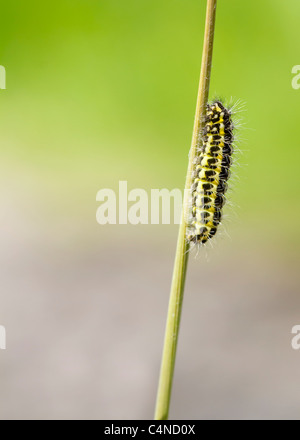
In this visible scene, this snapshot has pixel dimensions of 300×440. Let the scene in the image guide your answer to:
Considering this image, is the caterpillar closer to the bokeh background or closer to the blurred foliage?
the bokeh background

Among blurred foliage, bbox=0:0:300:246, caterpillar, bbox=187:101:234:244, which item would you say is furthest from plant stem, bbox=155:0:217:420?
blurred foliage, bbox=0:0:300:246

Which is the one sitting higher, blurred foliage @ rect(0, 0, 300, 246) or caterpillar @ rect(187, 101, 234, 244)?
blurred foliage @ rect(0, 0, 300, 246)

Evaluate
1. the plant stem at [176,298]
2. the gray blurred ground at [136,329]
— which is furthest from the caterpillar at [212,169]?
the gray blurred ground at [136,329]

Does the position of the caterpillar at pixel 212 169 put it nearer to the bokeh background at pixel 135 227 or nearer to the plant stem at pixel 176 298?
the plant stem at pixel 176 298

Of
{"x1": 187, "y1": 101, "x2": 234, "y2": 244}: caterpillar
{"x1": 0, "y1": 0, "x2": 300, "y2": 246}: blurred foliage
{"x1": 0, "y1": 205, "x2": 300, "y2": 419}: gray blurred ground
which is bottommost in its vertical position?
{"x1": 0, "y1": 205, "x2": 300, "y2": 419}: gray blurred ground

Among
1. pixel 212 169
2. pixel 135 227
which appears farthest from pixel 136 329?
pixel 212 169

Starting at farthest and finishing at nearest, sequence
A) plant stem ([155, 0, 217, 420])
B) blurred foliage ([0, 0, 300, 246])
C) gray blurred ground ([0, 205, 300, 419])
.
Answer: blurred foliage ([0, 0, 300, 246]) < gray blurred ground ([0, 205, 300, 419]) < plant stem ([155, 0, 217, 420])

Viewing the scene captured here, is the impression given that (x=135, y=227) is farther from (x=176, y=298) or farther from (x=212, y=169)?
(x=176, y=298)

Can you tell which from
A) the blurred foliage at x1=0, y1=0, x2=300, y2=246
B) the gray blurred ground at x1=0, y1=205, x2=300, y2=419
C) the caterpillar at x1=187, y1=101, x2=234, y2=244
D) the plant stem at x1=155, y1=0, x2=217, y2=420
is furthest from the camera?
the blurred foliage at x1=0, y1=0, x2=300, y2=246
